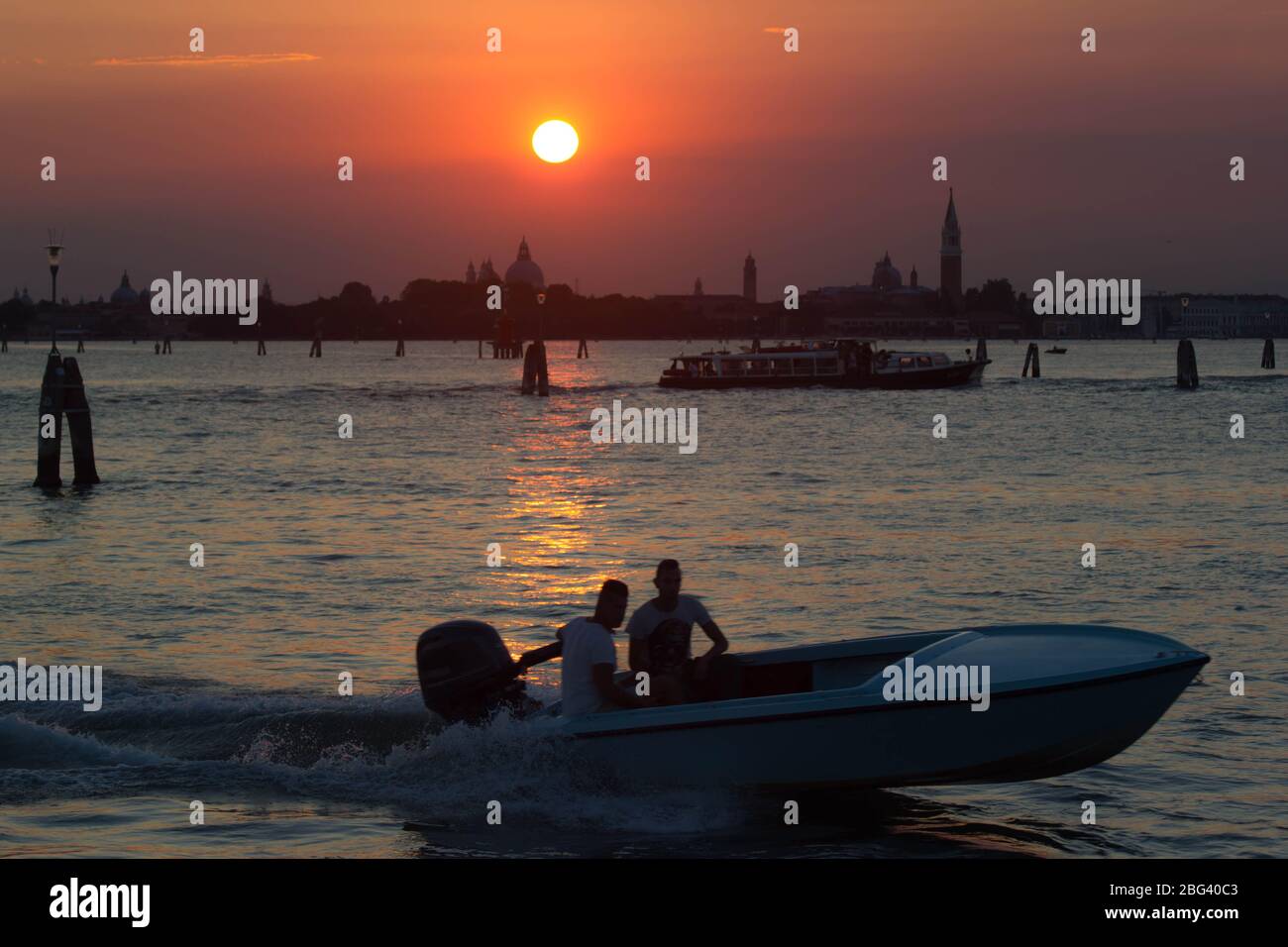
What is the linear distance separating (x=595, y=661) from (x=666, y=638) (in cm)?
59

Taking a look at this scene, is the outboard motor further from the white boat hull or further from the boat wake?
the white boat hull

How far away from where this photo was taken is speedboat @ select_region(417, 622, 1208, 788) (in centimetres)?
1083

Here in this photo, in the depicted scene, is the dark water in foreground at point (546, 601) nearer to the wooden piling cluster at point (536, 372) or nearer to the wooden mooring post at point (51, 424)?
the wooden mooring post at point (51, 424)

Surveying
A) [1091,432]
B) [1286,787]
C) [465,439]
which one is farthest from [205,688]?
[1091,432]

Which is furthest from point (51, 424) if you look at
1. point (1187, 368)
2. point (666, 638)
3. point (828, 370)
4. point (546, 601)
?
point (1187, 368)

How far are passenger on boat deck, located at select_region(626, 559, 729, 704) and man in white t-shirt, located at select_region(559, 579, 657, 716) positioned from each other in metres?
0.17

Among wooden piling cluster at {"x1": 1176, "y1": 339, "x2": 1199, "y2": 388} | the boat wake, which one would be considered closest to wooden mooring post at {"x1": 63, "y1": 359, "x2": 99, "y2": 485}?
the boat wake

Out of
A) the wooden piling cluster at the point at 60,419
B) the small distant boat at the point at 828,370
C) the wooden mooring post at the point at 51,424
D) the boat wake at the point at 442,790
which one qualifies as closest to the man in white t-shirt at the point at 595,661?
the boat wake at the point at 442,790

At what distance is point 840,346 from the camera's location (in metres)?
95.1

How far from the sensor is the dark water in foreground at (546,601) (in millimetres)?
11297

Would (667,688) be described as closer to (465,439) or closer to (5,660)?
(5,660)

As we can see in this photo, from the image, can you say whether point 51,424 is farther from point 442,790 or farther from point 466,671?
point 466,671

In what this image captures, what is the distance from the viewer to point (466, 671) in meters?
11.8

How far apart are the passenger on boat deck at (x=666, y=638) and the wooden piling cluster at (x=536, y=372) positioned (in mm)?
73861
